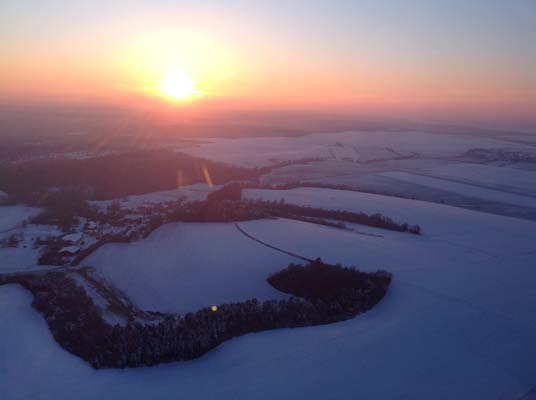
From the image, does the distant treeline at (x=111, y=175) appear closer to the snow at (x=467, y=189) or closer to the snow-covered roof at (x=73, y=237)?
the snow-covered roof at (x=73, y=237)

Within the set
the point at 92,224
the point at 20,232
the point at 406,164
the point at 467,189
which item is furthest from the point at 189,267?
the point at 406,164

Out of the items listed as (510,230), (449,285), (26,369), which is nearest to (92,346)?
(26,369)

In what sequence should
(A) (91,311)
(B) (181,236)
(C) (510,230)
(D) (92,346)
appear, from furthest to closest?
1. (C) (510,230)
2. (B) (181,236)
3. (A) (91,311)
4. (D) (92,346)

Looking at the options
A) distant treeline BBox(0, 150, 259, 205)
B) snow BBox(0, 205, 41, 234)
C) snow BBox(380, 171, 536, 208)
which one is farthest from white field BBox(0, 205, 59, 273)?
snow BBox(380, 171, 536, 208)

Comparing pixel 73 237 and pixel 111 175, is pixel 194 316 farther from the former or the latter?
pixel 111 175

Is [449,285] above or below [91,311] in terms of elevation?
above

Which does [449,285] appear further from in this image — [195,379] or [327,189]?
[327,189]
